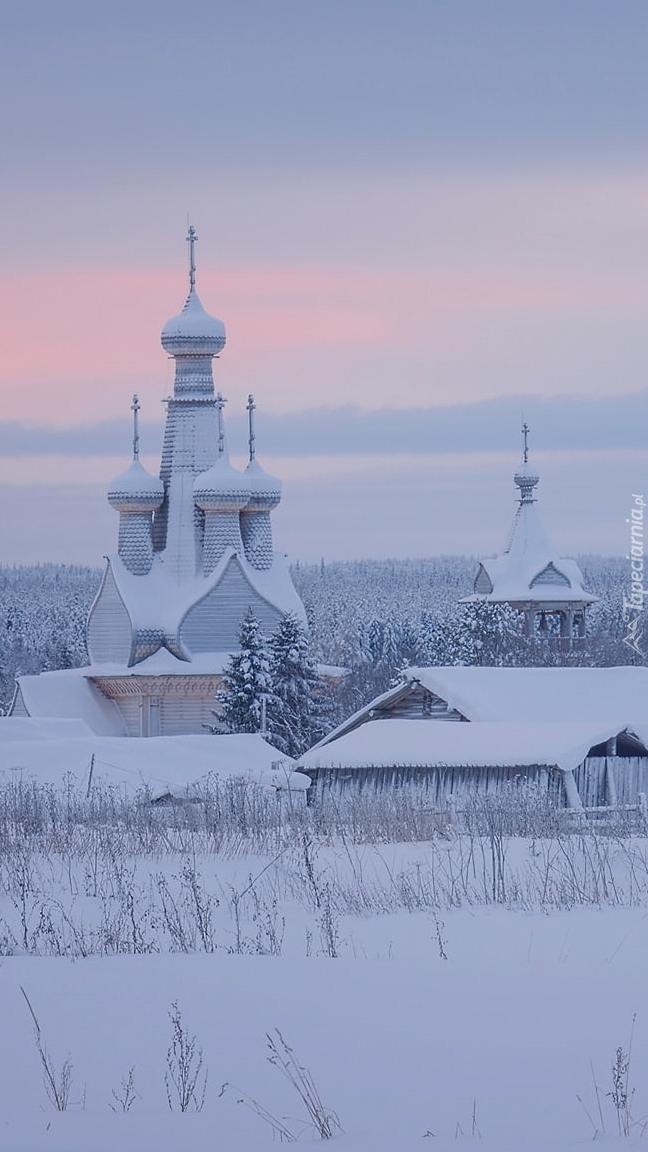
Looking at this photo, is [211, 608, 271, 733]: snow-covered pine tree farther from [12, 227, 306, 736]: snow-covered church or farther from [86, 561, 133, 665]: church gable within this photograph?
[86, 561, 133, 665]: church gable

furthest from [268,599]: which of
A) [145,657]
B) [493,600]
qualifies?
[493,600]

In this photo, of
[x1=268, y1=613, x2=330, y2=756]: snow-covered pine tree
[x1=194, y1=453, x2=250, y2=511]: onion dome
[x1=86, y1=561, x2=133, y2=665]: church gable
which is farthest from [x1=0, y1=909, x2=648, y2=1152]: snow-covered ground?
[x1=86, y1=561, x2=133, y2=665]: church gable

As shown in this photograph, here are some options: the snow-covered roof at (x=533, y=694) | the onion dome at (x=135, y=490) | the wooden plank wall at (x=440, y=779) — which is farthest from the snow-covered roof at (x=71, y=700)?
the wooden plank wall at (x=440, y=779)

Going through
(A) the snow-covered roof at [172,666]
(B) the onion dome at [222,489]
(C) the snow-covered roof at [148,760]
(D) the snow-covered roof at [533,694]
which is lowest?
(C) the snow-covered roof at [148,760]

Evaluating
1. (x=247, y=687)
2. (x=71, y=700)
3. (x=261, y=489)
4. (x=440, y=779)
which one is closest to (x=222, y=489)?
(x=261, y=489)

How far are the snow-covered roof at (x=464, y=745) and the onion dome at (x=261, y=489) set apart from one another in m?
27.3

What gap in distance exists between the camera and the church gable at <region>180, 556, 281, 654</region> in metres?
51.3

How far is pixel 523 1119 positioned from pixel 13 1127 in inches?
69.2

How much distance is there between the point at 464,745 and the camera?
2469cm

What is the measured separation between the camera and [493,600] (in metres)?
60.8

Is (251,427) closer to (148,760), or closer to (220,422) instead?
(220,422)

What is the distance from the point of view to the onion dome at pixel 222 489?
51438 millimetres

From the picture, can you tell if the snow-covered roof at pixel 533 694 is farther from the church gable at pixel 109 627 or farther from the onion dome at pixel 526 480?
the onion dome at pixel 526 480

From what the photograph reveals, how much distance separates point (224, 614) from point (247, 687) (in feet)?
22.1
